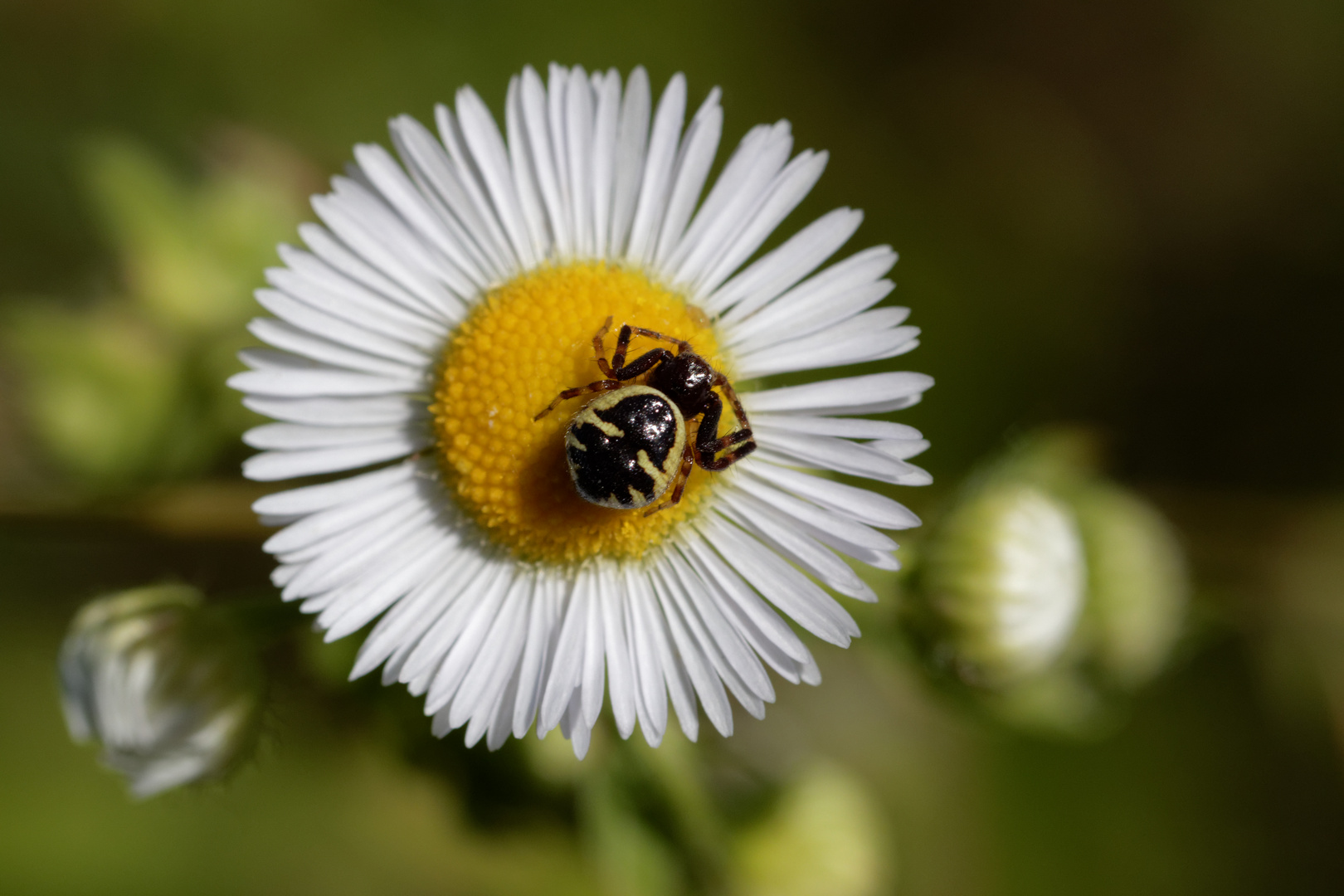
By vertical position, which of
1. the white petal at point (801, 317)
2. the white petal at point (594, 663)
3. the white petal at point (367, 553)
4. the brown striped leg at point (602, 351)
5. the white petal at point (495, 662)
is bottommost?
the white petal at point (594, 663)

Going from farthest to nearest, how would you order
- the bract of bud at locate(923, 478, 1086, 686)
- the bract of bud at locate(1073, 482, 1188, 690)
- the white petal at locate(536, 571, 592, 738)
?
the bract of bud at locate(1073, 482, 1188, 690) → the bract of bud at locate(923, 478, 1086, 686) → the white petal at locate(536, 571, 592, 738)

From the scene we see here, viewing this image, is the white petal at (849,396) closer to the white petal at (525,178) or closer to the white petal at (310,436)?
the white petal at (525,178)

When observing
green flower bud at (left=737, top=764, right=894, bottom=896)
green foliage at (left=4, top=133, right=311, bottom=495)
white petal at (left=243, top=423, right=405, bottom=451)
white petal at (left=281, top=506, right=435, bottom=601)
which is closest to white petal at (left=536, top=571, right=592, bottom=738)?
white petal at (left=281, top=506, right=435, bottom=601)

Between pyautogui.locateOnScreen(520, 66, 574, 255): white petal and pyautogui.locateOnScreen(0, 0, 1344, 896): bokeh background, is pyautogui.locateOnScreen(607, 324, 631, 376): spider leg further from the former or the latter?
pyautogui.locateOnScreen(0, 0, 1344, 896): bokeh background

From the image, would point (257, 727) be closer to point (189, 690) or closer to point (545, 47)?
point (189, 690)

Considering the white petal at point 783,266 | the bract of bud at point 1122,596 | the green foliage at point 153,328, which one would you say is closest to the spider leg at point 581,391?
the white petal at point 783,266
